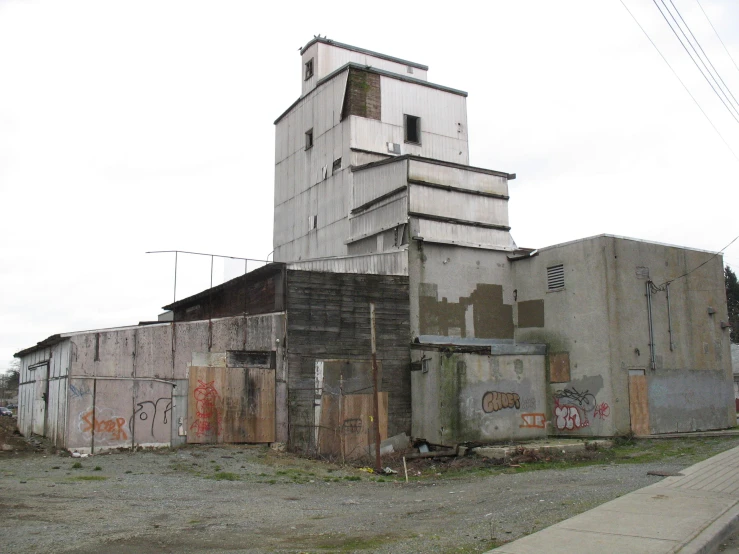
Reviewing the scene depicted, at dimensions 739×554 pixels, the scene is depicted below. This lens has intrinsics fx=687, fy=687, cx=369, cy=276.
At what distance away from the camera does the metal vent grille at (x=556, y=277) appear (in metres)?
26.0

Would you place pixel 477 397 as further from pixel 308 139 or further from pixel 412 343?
pixel 308 139

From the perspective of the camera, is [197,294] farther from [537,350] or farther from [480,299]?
[537,350]

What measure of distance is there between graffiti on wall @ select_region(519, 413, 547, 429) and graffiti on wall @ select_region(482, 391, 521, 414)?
1.86 feet

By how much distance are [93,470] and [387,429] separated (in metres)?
9.98

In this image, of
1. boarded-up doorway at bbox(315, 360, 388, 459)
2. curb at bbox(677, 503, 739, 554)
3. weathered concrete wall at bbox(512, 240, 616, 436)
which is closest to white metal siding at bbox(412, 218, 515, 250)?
weathered concrete wall at bbox(512, 240, 616, 436)

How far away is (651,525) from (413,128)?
85.8 feet

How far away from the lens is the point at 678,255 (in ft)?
88.2

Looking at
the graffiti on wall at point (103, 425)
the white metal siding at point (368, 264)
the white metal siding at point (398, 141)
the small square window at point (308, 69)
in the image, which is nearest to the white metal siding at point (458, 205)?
the white metal siding at point (368, 264)

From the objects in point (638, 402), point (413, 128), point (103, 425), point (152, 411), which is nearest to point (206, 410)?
point (152, 411)

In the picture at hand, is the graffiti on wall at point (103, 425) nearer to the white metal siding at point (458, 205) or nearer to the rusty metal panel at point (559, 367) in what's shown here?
the white metal siding at point (458, 205)

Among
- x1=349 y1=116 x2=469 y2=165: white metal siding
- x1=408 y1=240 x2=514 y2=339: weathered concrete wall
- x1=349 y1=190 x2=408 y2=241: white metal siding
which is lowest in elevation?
x1=408 y1=240 x2=514 y2=339: weathered concrete wall

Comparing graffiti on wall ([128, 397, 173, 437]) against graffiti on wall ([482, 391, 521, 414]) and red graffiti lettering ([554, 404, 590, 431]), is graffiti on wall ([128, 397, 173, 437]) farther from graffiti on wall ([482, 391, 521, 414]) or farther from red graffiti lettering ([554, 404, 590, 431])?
red graffiti lettering ([554, 404, 590, 431])

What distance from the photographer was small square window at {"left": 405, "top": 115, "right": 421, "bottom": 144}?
3272 centimetres

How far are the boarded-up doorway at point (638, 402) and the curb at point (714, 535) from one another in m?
14.4
